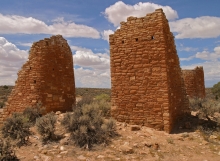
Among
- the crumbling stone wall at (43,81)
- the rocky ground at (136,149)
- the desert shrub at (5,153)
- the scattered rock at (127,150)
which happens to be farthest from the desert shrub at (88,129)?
the crumbling stone wall at (43,81)

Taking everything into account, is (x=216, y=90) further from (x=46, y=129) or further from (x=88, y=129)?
(x=46, y=129)

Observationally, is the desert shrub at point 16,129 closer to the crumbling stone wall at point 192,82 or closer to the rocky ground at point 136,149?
the rocky ground at point 136,149

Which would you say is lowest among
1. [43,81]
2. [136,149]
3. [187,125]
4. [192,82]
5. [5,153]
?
[136,149]

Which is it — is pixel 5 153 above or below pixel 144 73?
below

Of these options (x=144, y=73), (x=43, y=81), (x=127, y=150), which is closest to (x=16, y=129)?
(x=43, y=81)

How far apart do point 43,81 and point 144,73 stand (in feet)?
14.8

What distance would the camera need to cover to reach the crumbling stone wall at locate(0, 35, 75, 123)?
9914 millimetres

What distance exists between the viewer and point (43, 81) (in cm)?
999

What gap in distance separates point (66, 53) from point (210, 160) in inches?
309

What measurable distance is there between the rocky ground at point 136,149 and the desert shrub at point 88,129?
0.23 m

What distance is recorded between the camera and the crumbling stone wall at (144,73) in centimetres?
795

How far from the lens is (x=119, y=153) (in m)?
6.20

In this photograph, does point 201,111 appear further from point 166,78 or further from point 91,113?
point 91,113

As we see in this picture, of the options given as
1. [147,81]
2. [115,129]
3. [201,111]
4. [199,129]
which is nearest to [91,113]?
[115,129]
